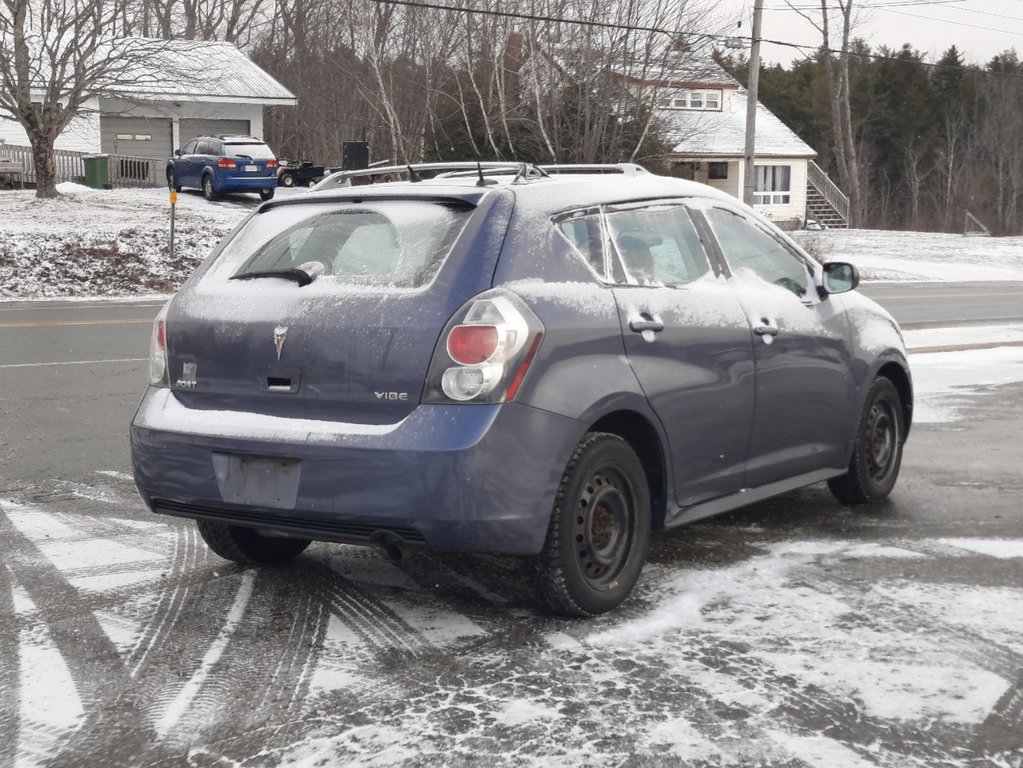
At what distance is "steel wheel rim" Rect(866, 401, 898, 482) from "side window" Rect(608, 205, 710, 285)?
5.42 ft

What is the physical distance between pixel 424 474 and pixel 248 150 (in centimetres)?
3368

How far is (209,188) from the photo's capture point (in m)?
37.0

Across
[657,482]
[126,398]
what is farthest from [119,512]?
[126,398]

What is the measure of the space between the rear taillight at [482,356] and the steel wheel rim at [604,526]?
545 mm

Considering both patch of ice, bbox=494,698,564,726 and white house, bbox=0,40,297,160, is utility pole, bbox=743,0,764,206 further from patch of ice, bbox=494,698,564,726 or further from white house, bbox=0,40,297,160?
patch of ice, bbox=494,698,564,726

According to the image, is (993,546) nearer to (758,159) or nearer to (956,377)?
(956,377)

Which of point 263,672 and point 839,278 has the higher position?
point 839,278

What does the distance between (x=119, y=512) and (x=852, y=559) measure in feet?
11.4

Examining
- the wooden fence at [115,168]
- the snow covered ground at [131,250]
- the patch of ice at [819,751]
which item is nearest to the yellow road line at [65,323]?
the snow covered ground at [131,250]

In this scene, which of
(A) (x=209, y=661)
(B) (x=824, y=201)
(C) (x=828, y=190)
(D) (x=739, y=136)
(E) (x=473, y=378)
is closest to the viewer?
(A) (x=209, y=661)

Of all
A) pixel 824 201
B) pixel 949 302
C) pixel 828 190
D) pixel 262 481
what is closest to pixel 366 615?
pixel 262 481

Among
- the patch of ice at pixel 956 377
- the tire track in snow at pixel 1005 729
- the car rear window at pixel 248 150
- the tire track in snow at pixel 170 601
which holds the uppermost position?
the car rear window at pixel 248 150

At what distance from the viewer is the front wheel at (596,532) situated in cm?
491

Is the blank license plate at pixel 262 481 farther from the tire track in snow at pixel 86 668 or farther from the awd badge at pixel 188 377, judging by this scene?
the tire track in snow at pixel 86 668
